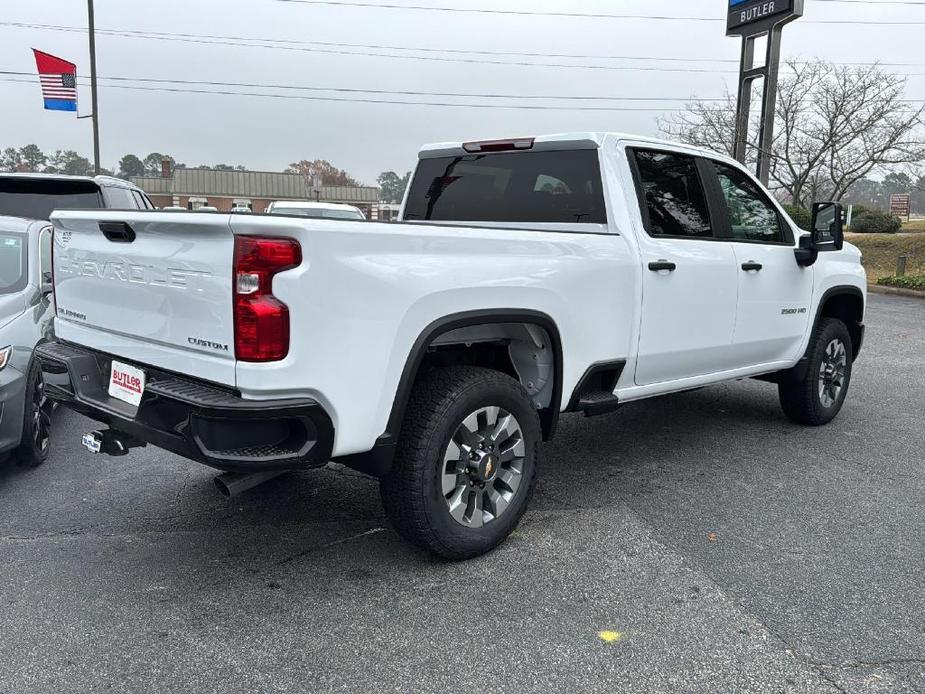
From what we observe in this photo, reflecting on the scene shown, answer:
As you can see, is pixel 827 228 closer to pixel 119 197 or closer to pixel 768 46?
pixel 119 197

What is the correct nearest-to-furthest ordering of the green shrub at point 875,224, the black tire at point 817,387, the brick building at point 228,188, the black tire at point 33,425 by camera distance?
1. the black tire at point 33,425
2. the black tire at point 817,387
3. the green shrub at point 875,224
4. the brick building at point 228,188

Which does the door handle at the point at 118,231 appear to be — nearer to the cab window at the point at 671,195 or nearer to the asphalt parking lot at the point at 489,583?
the asphalt parking lot at the point at 489,583

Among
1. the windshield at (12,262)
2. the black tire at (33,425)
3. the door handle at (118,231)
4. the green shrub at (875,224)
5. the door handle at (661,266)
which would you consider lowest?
the black tire at (33,425)

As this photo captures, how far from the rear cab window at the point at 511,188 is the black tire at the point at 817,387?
2.47m

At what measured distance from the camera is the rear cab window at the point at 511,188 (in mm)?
4223

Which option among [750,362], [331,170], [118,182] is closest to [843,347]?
[750,362]

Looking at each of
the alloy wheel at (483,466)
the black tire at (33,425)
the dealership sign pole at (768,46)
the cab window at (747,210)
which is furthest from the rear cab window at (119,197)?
the dealership sign pole at (768,46)

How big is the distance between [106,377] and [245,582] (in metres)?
1.08

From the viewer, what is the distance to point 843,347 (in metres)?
5.96

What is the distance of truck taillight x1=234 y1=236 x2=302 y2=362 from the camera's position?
2641 mm

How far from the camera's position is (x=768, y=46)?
1862 centimetres

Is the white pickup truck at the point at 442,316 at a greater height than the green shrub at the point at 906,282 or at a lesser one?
greater

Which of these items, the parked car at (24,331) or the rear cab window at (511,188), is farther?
the parked car at (24,331)

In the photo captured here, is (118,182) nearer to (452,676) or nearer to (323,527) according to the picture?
(323,527)
